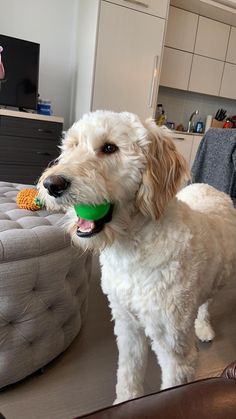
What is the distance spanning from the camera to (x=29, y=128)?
10.3 feet

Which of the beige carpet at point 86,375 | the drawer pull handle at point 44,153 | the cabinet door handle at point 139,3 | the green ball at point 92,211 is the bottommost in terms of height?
the beige carpet at point 86,375

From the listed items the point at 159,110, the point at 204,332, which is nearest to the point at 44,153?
the point at 159,110

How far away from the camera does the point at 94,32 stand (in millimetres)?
3283

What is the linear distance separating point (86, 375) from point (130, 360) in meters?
0.27

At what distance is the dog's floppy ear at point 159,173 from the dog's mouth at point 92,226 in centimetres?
8

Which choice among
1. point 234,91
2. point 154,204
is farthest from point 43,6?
point 154,204

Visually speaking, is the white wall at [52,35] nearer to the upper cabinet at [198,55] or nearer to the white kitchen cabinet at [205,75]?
the upper cabinet at [198,55]

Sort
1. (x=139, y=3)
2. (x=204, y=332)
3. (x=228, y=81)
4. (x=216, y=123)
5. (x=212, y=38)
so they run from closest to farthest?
(x=204, y=332) < (x=139, y=3) < (x=212, y=38) < (x=228, y=81) < (x=216, y=123)

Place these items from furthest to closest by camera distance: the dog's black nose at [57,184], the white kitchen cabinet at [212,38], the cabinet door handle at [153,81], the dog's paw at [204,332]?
the white kitchen cabinet at [212,38]
the cabinet door handle at [153,81]
the dog's paw at [204,332]
the dog's black nose at [57,184]

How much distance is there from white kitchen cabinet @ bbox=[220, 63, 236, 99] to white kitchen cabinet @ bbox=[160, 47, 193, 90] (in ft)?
1.92

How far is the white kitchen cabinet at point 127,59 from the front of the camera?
132 inches

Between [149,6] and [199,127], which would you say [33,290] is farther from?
[199,127]

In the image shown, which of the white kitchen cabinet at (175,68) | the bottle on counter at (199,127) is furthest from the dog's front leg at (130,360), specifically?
the bottle on counter at (199,127)

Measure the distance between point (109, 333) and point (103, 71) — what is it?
2748 millimetres
